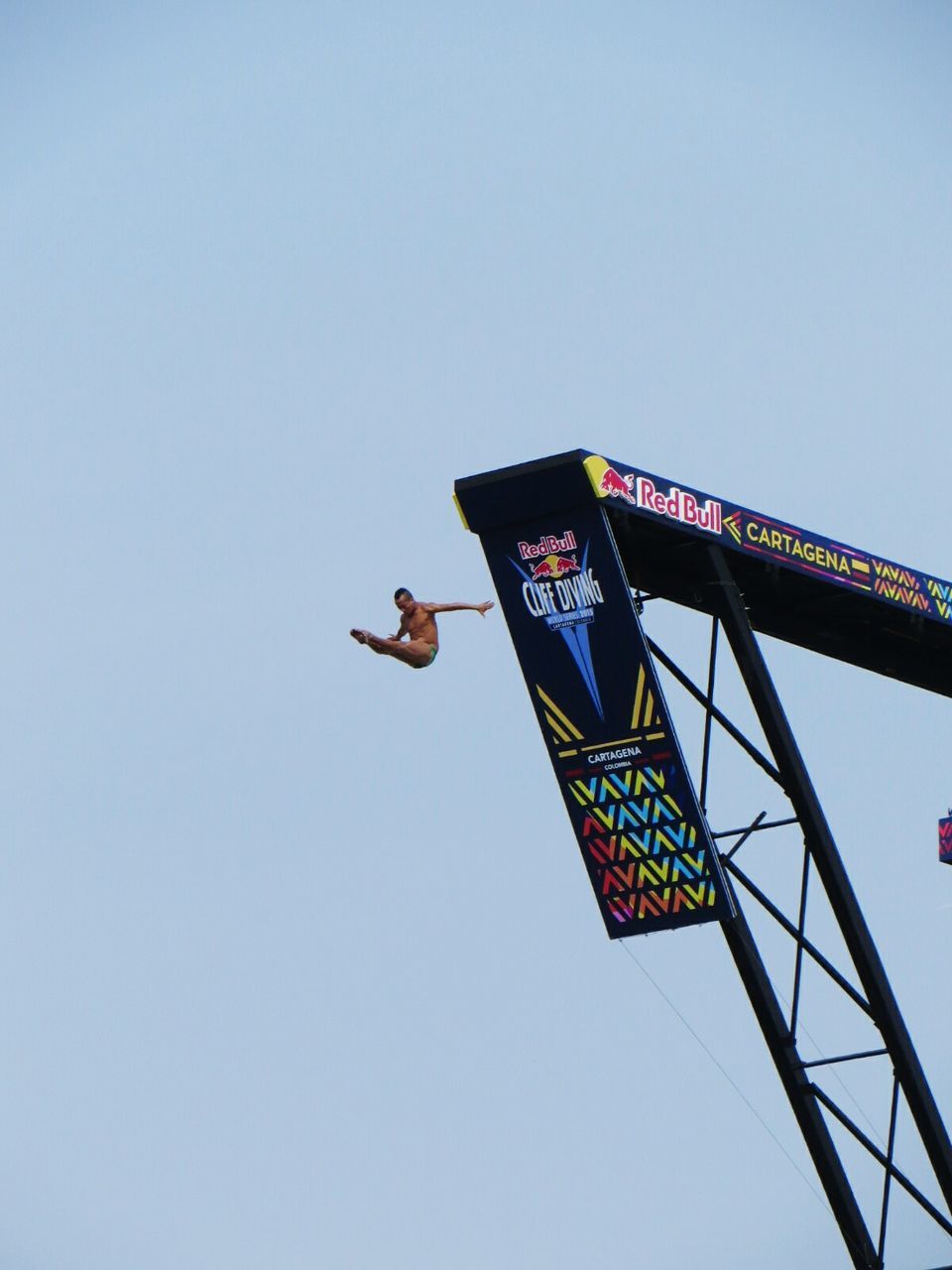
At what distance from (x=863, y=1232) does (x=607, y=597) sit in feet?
23.5

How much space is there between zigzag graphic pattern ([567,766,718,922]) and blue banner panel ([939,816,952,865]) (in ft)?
107

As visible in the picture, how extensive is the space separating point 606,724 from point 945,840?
111 feet

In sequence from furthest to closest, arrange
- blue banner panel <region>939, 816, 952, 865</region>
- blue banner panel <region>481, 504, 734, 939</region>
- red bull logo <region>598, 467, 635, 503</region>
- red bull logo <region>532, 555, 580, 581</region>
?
1. blue banner panel <region>939, 816, 952, 865</region>
2. red bull logo <region>532, 555, 580, 581</region>
3. blue banner panel <region>481, 504, 734, 939</region>
4. red bull logo <region>598, 467, 635, 503</region>

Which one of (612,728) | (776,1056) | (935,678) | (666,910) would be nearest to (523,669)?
(612,728)

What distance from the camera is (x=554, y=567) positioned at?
2666 cm

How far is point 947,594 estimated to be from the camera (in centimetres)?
3052

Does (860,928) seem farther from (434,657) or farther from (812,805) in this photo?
(434,657)

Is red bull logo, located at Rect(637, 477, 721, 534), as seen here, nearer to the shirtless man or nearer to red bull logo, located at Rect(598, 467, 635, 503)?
red bull logo, located at Rect(598, 467, 635, 503)

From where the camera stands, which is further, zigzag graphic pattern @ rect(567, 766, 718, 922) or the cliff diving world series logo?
the cliff diving world series logo

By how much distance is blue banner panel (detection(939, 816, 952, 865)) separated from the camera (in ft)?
191

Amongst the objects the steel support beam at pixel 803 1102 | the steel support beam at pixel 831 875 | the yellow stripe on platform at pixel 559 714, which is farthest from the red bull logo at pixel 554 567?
the steel support beam at pixel 803 1102

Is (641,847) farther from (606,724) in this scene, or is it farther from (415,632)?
(415,632)

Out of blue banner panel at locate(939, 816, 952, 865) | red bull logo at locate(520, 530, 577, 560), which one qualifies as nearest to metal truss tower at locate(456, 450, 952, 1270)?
red bull logo at locate(520, 530, 577, 560)

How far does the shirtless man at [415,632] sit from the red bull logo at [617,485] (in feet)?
6.54
